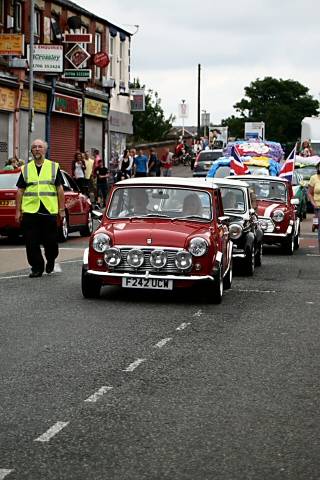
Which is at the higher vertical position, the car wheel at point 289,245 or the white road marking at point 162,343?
the white road marking at point 162,343

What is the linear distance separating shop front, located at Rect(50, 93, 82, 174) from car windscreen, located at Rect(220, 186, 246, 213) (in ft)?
83.6

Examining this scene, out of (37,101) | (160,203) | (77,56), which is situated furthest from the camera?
(77,56)

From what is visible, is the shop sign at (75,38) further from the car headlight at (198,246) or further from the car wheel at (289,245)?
the car headlight at (198,246)

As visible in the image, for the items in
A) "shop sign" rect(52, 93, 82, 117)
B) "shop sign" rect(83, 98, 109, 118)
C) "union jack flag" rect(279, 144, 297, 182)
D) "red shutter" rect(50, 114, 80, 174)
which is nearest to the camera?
"union jack flag" rect(279, 144, 297, 182)

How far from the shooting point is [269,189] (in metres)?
22.8

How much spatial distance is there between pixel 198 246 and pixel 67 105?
32.6 m

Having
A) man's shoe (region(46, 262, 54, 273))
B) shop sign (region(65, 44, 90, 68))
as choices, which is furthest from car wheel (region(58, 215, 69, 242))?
shop sign (region(65, 44, 90, 68))

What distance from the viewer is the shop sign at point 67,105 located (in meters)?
43.5

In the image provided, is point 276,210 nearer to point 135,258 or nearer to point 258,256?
point 258,256

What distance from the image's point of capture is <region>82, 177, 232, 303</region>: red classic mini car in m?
13.1

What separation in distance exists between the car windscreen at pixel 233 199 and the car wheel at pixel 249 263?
0.95 metres

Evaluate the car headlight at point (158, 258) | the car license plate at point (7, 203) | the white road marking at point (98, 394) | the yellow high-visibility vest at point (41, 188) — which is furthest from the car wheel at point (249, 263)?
the white road marking at point (98, 394)

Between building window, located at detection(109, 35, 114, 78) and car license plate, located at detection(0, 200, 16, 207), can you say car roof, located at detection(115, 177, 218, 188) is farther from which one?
building window, located at detection(109, 35, 114, 78)

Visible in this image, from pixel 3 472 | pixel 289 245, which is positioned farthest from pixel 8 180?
pixel 3 472
